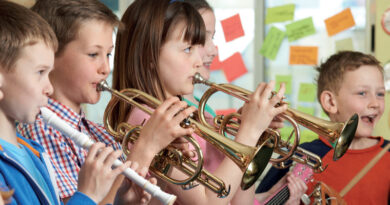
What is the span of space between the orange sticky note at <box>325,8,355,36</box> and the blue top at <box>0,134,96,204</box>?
2.08m

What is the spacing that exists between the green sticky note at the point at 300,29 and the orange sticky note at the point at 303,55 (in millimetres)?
59

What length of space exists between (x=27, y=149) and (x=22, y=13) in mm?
248

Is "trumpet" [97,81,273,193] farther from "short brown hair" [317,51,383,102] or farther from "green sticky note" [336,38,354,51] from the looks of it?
"green sticky note" [336,38,354,51]

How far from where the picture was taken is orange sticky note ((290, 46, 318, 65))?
2.82 meters

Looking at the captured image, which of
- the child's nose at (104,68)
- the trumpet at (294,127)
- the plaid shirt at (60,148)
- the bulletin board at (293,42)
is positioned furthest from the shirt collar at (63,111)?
the bulletin board at (293,42)

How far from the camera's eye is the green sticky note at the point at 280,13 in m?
2.86

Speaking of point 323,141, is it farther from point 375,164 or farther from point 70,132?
point 70,132

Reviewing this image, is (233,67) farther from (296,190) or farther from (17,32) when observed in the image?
(17,32)

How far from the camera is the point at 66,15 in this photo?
1190mm

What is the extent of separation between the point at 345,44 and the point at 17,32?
2145 mm

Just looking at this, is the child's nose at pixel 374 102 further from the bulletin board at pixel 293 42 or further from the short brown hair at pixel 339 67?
the bulletin board at pixel 293 42

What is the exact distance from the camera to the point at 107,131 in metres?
1.27

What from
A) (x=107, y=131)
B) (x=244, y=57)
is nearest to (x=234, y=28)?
(x=244, y=57)

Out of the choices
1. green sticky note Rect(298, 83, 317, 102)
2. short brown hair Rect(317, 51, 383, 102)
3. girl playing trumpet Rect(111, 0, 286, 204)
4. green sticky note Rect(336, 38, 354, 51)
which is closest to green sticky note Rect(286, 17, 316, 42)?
green sticky note Rect(336, 38, 354, 51)
